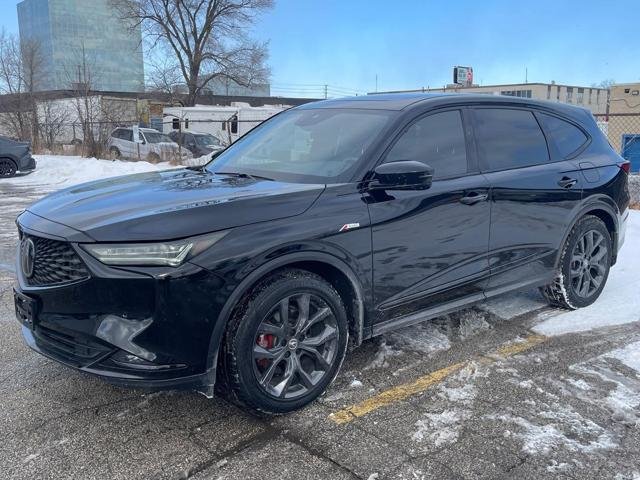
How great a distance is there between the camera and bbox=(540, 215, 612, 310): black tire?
15.9 ft

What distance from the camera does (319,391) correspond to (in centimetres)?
335

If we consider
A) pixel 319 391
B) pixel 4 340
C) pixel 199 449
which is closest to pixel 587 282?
pixel 319 391

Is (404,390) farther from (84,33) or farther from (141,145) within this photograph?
(84,33)

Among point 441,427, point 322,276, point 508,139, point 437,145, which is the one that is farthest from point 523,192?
point 441,427

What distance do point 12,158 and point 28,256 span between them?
673 inches

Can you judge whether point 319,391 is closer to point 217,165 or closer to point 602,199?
point 217,165

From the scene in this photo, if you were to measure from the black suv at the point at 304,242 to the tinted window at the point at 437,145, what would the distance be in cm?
1

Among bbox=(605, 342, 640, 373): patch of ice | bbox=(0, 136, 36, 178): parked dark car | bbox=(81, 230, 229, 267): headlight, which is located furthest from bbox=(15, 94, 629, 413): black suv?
bbox=(0, 136, 36, 178): parked dark car

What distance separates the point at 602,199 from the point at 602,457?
278 cm

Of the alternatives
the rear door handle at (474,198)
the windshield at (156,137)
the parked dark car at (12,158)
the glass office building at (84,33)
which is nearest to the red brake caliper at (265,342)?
the rear door handle at (474,198)

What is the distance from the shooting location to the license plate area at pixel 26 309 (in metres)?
3.02

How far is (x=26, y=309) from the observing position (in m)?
3.11

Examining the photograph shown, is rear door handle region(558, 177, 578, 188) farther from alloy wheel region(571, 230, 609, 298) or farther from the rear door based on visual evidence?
alloy wheel region(571, 230, 609, 298)

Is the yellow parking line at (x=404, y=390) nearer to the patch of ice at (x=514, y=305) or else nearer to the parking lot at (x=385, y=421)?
the parking lot at (x=385, y=421)
